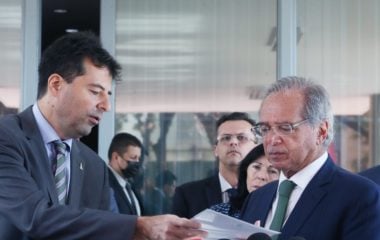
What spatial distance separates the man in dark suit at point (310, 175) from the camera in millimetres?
2572

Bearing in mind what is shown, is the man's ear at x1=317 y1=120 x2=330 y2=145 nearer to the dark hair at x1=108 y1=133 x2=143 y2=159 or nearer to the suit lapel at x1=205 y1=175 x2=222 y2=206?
the suit lapel at x1=205 y1=175 x2=222 y2=206

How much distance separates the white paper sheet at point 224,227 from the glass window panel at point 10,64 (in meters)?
3.96

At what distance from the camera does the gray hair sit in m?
2.74

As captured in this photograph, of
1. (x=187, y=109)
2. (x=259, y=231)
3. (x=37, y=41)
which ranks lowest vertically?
(x=259, y=231)

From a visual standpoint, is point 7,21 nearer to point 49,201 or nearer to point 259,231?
point 49,201

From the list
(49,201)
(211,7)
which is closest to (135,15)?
(211,7)

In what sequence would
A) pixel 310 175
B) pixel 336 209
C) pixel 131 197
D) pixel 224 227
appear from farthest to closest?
pixel 131 197 → pixel 310 175 → pixel 336 209 → pixel 224 227

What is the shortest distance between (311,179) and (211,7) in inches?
153

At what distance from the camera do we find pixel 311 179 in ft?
9.01

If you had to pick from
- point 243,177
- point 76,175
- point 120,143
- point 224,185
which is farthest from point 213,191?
point 76,175

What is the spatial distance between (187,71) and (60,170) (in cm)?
352

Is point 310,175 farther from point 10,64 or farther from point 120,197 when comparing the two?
point 10,64

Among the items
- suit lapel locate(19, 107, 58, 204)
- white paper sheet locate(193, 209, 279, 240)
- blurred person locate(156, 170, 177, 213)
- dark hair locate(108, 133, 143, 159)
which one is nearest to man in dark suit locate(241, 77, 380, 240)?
white paper sheet locate(193, 209, 279, 240)

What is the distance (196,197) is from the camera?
4.72 metres
